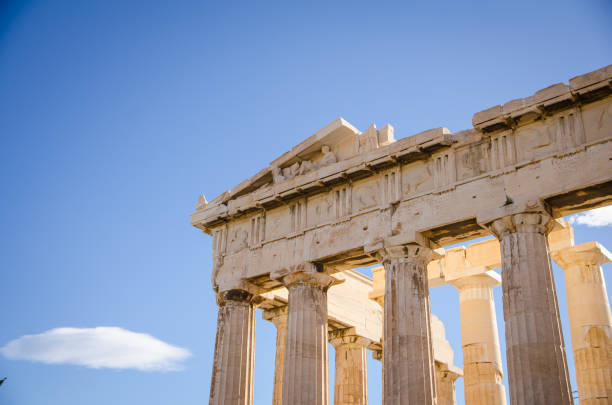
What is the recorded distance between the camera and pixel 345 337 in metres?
28.4

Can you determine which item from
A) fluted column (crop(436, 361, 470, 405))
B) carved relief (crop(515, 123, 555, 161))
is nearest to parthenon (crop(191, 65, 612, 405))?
carved relief (crop(515, 123, 555, 161))

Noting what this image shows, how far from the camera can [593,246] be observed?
23078 mm

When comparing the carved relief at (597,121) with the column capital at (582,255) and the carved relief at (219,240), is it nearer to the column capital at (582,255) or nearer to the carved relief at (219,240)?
the column capital at (582,255)

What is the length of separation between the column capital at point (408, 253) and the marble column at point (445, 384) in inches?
502

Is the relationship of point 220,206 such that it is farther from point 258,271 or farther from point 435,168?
point 435,168

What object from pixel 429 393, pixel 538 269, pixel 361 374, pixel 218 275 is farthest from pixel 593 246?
pixel 218 275

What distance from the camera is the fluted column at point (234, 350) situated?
22.8m

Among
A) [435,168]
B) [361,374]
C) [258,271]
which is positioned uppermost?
[435,168]

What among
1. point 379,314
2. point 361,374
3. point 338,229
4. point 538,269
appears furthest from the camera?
point 379,314

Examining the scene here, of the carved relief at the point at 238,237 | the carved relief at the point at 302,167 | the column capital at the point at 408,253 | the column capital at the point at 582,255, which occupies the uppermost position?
the carved relief at the point at 302,167

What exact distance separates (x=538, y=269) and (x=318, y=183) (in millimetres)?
7747

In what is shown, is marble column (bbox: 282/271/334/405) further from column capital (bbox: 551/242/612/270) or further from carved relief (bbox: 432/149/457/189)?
column capital (bbox: 551/242/612/270)

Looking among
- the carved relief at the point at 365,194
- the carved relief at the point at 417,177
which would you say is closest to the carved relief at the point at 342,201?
the carved relief at the point at 365,194

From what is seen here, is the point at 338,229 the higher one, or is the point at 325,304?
the point at 338,229
